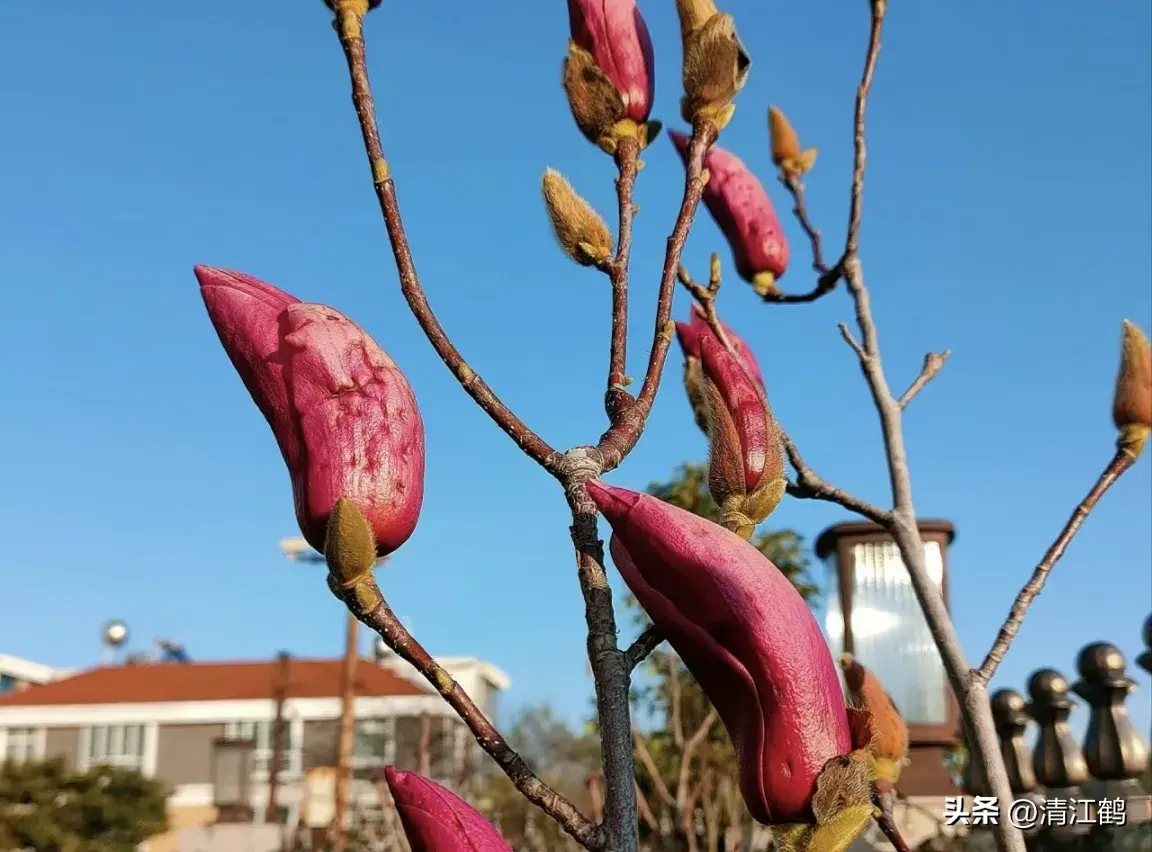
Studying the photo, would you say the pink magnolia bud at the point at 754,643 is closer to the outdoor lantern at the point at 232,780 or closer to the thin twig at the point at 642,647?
the thin twig at the point at 642,647

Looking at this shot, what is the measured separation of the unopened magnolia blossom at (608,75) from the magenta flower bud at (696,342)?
26 cm

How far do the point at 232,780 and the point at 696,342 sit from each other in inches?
640

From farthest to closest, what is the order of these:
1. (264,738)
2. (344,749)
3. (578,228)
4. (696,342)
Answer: (264,738), (344,749), (696,342), (578,228)

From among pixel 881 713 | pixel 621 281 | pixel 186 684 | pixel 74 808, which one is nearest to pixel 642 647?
pixel 621 281

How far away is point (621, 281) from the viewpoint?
81 centimetres

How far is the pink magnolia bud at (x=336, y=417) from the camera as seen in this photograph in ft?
2.22

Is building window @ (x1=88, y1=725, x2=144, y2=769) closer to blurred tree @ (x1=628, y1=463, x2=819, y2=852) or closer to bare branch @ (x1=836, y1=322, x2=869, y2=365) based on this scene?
blurred tree @ (x1=628, y1=463, x2=819, y2=852)

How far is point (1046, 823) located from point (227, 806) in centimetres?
1560

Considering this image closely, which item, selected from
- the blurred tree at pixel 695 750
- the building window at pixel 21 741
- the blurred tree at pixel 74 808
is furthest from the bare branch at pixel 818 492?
the building window at pixel 21 741

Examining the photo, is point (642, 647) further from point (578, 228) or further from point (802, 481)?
point (802, 481)

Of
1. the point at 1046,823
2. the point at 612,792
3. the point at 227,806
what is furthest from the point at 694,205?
the point at 227,806

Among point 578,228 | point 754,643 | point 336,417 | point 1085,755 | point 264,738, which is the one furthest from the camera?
point 264,738

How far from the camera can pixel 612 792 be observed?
0.60 m

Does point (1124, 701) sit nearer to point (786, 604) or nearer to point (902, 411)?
point (902, 411)
